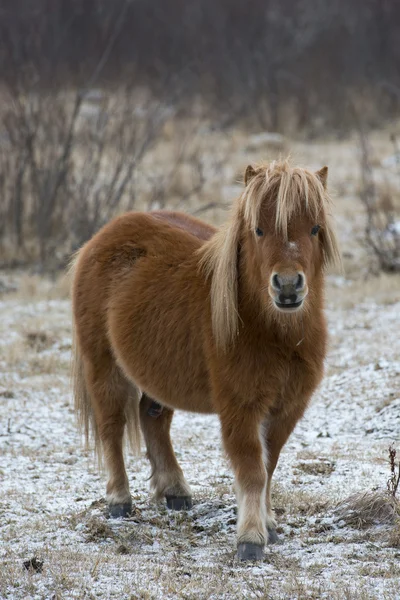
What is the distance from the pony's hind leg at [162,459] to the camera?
4.43 m

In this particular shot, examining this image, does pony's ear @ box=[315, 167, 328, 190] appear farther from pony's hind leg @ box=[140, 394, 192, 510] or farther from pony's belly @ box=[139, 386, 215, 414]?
pony's hind leg @ box=[140, 394, 192, 510]

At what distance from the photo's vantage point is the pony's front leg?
3619 mm

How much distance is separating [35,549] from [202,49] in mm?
20422

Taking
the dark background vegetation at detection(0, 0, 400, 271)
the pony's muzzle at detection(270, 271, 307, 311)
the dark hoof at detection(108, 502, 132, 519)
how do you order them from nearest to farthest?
the pony's muzzle at detection(270, 271, 307, 311), the dark hoof at detection(108, 502, 132, 519), the dark background vegetation at detection(0, 0, 400, 271)

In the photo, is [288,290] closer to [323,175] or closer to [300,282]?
[300,282]

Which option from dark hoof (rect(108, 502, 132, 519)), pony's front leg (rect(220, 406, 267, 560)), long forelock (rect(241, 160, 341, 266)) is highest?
long forelock (rect(241, 160, 341, 266))

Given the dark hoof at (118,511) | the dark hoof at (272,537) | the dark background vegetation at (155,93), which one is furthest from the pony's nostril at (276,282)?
the dark background vegetation at (155,93)

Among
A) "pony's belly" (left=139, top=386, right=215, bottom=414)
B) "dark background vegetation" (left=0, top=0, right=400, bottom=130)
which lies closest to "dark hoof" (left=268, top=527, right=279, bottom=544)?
"pony's belly" (left=139, top=386, right=215, bottom=414)

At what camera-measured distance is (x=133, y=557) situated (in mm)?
3711

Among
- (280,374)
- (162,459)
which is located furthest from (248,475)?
(162,459)

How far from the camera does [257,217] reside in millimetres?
3557

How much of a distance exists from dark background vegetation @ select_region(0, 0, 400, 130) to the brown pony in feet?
43.9

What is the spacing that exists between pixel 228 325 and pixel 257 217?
49cm

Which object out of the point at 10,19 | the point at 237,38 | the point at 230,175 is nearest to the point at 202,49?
the point at 237,38
